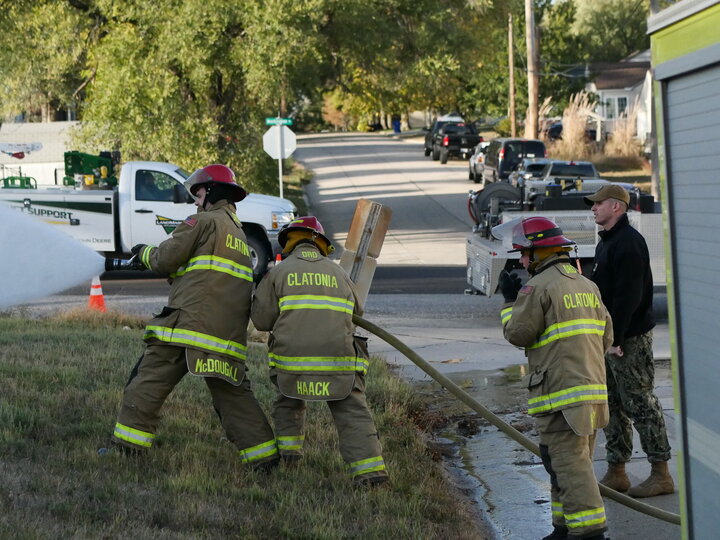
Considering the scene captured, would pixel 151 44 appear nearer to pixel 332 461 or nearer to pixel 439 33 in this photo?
pixel 439 33

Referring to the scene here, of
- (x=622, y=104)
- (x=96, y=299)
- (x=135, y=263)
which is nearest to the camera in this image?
(x=135, y=263)

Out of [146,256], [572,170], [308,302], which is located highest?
[572,170]

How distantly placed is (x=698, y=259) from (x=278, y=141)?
1649 centimetres

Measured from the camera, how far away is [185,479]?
5457mm

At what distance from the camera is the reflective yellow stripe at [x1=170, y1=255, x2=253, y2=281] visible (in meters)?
5.75

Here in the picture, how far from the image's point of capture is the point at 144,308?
13266 millimetres

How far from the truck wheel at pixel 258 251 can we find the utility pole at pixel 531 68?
17874mm

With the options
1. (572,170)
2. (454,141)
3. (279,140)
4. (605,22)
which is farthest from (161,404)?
(605,22)

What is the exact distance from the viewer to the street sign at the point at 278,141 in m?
19.5

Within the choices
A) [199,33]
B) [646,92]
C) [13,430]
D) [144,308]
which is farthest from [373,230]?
[646,92]

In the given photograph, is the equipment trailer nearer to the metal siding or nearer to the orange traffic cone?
the orange traffic cone

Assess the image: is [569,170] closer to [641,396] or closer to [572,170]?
[572,170]

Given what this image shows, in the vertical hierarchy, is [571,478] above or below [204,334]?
below

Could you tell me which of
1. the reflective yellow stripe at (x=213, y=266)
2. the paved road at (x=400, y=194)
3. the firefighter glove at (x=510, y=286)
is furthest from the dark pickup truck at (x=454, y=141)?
the firefighter glove at (x=510, y=286)
